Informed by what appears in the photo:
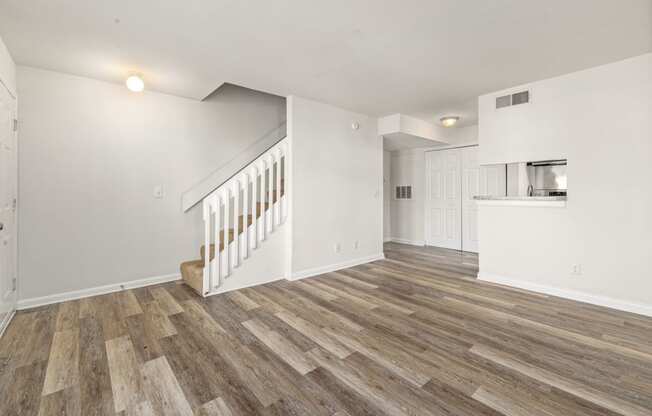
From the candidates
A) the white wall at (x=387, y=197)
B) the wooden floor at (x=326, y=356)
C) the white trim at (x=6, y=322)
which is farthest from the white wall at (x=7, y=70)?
the white wall at (x=387, y=197)

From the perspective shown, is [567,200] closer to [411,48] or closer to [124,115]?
[411,48]

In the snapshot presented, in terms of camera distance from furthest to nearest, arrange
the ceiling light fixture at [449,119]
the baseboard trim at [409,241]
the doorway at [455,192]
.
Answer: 1. the baseboard trim at [409,241]
2. the doorway at [455,192]
3. the ceiling light fixture at [449,119]

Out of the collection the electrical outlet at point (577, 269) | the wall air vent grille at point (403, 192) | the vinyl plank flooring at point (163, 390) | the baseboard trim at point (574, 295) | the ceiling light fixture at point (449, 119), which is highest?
the ceiling light fixture at point (449, 119)

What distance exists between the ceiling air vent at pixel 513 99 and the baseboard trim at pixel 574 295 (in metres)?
2.18

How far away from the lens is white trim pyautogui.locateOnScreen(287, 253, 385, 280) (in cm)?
400

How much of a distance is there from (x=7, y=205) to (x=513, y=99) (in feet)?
17.7

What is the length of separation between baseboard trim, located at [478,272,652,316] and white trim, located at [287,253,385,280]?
1.69 metres

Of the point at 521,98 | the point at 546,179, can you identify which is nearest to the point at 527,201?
the point at 546,179

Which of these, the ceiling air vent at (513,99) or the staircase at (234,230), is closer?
the staircase at (234,230)

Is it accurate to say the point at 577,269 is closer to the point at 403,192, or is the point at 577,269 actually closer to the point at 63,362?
the point at 403,192

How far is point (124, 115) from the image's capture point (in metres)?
3.46

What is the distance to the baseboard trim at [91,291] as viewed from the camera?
2.94m

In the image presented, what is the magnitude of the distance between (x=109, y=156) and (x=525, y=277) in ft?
16.9

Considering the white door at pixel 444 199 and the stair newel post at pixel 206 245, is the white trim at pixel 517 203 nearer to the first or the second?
the white door at pixel 444 199
